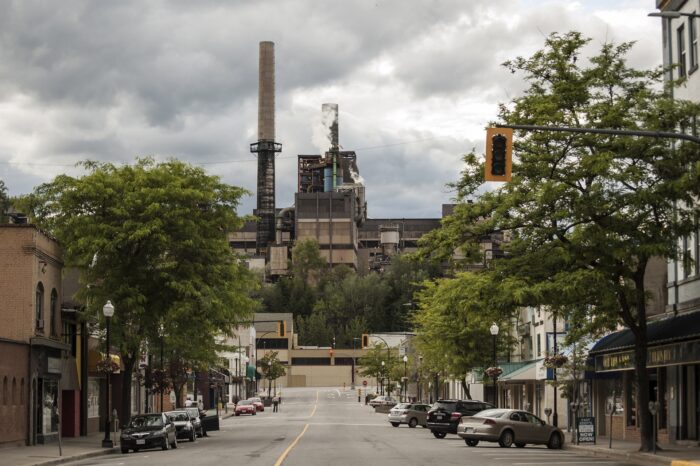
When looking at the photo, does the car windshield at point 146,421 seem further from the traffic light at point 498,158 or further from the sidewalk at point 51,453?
the traffic light at point 498,158

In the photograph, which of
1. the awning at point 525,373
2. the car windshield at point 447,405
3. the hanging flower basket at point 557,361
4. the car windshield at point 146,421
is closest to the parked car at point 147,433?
the car windshield at point 146,421

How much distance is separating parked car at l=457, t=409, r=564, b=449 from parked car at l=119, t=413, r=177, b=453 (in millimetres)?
10978

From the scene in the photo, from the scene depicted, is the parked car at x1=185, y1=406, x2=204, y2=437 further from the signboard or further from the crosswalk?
the signboard

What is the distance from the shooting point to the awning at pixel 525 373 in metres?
63.9

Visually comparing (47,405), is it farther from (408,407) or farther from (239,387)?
(239,387)

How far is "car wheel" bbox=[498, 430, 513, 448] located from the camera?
39.7 metres

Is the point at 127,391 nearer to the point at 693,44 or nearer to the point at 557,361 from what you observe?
the point at 557,361

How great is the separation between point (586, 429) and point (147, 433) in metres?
16.2

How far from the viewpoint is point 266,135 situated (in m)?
166

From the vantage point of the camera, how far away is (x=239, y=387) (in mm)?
142375

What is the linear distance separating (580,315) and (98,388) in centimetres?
3314

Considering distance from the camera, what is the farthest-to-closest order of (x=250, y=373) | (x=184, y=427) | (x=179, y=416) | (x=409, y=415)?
(x=250, y=373) → (x=409, y=415) → (x=179, y=416) → (x=184, y=427)

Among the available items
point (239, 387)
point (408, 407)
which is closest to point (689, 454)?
point (408, 407)

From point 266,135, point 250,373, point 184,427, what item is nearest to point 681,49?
point 184,427
